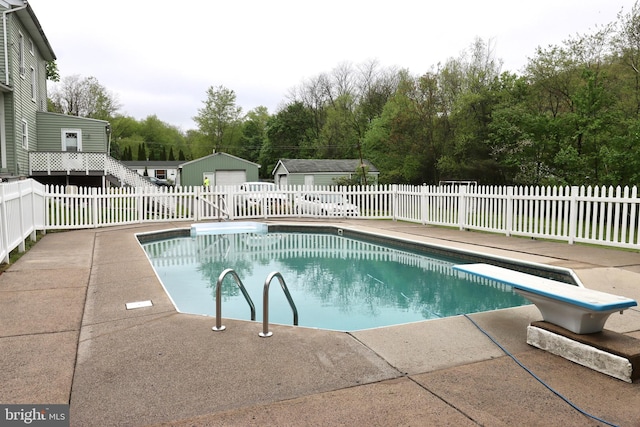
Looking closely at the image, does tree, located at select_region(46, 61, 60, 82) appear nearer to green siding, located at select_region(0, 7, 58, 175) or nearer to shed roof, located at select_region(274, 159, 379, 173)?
green siding, located at select_region(0, 7, 58, 175)

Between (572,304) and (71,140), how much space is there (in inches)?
955

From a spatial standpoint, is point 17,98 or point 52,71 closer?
point 17,98

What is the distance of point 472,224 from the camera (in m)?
12.3

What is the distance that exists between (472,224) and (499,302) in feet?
19.3

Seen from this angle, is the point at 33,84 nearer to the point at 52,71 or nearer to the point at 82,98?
the point at 52,71

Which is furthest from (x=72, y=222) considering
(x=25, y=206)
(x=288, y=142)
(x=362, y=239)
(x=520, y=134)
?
(x=288, y=142)

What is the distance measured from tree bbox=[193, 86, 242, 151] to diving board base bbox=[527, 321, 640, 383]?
61.6m

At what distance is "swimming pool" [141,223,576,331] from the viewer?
6402 millimetres

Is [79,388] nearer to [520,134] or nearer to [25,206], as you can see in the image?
[25,206]

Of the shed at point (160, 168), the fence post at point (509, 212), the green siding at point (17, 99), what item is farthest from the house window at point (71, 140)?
the shed at point (160, 168)

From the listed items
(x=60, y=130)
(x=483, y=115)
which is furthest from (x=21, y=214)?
(x=483, y=115)

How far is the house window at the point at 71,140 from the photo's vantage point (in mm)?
22656

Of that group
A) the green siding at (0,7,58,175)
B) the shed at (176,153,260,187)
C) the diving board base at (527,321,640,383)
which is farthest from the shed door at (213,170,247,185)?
the diving board base at (527,321,640,383)

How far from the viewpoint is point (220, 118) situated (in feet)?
208
